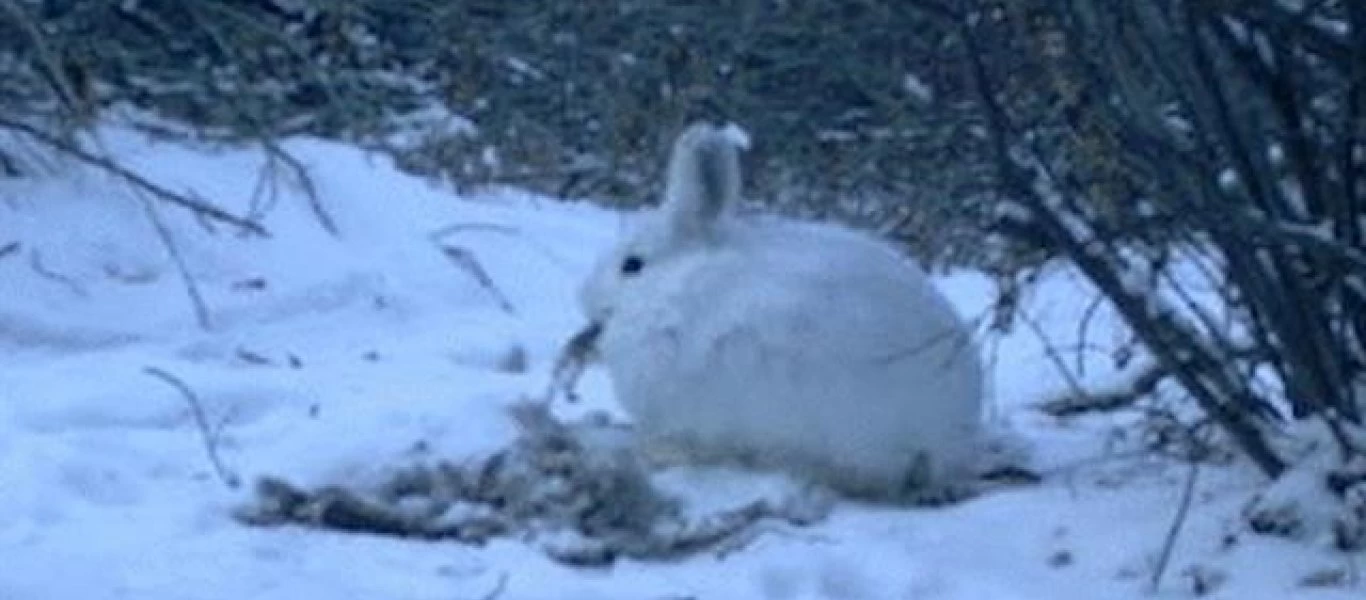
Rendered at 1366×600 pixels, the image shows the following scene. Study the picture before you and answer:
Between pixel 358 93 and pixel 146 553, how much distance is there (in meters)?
1.03

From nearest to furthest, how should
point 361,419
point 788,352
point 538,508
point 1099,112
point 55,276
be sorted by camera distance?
point 1099,112 < point 538,508 < point 788,352 < point 361,419 < point 55,276

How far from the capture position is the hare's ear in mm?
Answer: 6543

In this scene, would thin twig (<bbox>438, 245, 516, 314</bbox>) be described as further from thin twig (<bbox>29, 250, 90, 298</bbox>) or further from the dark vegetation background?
thin twig (<bbox>29, 250, 90, 298</bbox>)

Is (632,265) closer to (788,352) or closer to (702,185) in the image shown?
(702,185)

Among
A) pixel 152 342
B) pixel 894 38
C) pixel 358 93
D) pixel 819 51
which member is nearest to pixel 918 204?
pixel 819 51

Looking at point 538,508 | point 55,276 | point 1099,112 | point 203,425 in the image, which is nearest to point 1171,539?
point 1099,112

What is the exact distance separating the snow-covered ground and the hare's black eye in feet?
1.46

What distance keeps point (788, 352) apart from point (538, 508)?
55cm

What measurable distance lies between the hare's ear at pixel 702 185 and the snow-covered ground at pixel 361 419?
1.79 feet

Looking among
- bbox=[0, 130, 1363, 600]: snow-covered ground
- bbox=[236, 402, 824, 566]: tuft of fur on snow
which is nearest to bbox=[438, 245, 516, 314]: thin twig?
bbox=[0, 130, 1363, 600]: snow-covered ground

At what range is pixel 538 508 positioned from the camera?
6191mm

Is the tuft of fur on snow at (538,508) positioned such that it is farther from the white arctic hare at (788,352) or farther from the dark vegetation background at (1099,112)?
the dark vegetation background at (1099,112)

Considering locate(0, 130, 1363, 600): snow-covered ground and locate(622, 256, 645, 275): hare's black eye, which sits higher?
locate(622, 256, 645, 275): hare's black eye

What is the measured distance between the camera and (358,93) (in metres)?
6.32
